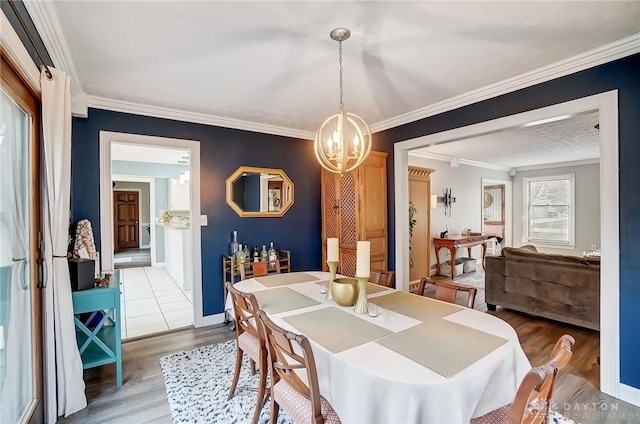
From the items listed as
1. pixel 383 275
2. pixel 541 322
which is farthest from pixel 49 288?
pixel 541 322

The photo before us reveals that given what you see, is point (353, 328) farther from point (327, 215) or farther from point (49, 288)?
point (327, 215)

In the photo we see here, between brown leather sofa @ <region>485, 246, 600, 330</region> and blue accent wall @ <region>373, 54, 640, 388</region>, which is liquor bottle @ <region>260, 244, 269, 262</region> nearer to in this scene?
brown leather sofa @ <region>485, 246, 600, 330</region>

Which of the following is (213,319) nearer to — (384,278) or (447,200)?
(384,278)

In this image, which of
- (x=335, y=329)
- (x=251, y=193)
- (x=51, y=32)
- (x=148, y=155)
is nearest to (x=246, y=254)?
(x=251, y=193)

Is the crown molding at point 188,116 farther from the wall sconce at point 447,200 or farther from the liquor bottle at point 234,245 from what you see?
the wall sconce at point 447,200

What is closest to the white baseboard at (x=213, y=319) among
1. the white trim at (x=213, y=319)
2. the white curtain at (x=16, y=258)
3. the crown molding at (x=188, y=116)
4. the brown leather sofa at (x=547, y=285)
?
the white trim at (x=213, y=319)

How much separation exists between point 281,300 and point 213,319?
203 centimetres

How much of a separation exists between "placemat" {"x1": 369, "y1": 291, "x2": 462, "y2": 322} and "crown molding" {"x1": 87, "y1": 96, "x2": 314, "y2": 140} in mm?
2731

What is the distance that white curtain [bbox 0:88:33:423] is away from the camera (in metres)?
1.55

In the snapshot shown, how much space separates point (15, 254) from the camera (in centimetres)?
169

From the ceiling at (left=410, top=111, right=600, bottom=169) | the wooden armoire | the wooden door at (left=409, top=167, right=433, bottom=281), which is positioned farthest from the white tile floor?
the ceiling at (left=410, top=111, right=600, bottom=169)

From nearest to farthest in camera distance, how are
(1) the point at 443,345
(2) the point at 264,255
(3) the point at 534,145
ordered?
(1) the point at 443,345 < (2) the point at 264,255 < (3) the point at 534,145

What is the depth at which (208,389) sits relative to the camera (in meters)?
2.35

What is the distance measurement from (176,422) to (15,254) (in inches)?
52.7
